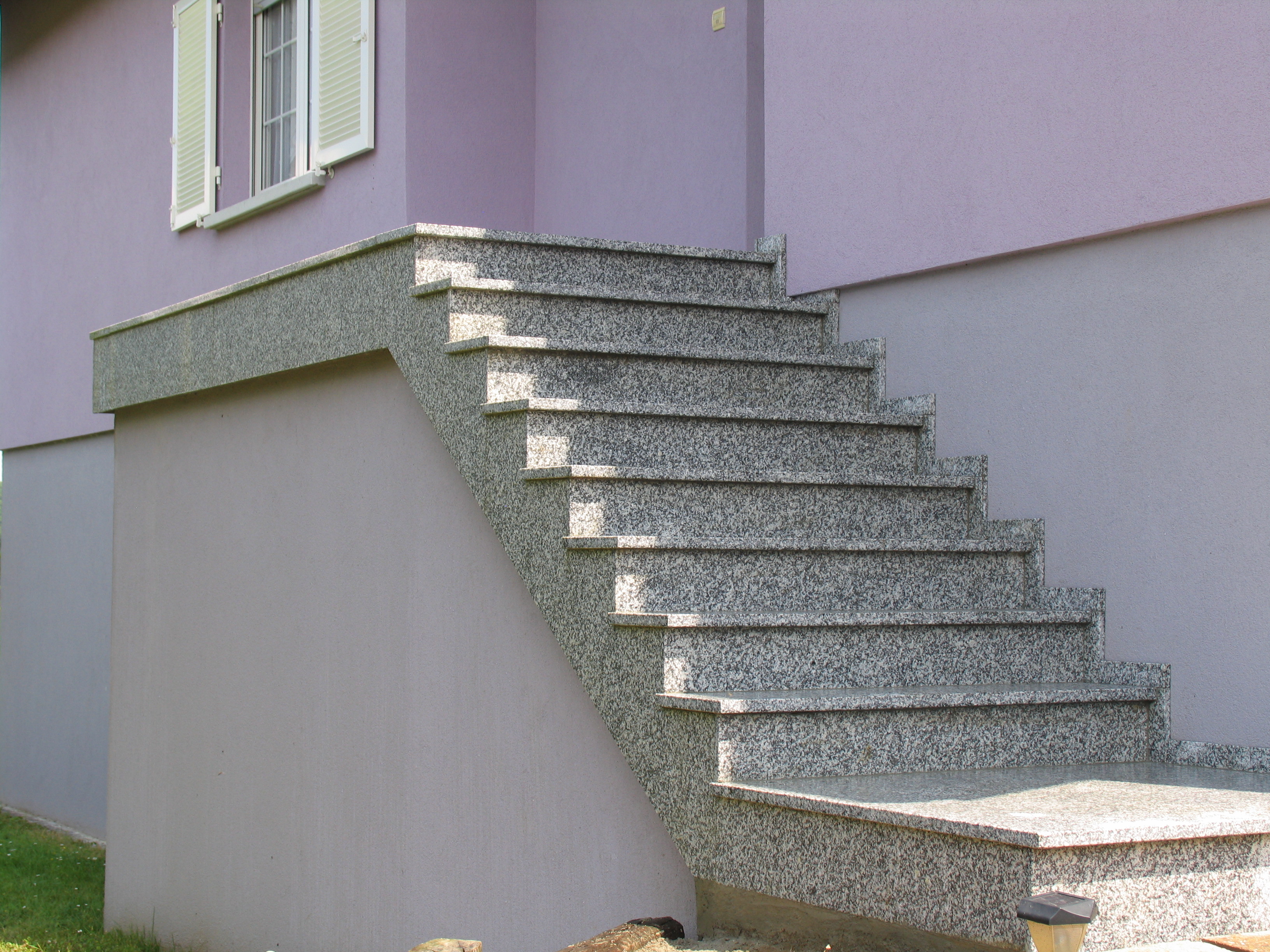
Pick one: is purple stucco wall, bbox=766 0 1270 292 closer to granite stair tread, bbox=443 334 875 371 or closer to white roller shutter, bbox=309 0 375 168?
granite stair tread, bbox=443 334 875 371

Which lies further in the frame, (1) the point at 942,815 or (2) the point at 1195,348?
(2) the point at 1195,348

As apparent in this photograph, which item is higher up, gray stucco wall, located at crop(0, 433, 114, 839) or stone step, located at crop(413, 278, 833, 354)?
stone step, located at crop(413, 278, 833, 354)

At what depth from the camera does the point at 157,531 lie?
18.6 ft

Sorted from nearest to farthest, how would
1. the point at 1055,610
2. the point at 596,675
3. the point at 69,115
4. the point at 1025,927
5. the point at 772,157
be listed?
1. the point at 1025,927
2. the point at 596,675
3. the point at 1055,610
4. the point at 772,157
5. the point at 69,115

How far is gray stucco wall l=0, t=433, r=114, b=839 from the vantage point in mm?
9070

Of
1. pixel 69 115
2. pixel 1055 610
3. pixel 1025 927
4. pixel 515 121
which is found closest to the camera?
pixel 1025 927

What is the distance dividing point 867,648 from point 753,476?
56 centimetres

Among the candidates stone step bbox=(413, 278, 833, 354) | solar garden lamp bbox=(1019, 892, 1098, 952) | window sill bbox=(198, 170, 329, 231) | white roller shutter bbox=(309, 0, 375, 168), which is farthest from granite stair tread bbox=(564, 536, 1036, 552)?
window sill bbox=(198, 170, 329, 231)

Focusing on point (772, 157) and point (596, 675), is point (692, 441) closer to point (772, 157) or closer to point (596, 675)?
point (596, 675)

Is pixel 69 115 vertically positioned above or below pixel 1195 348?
above

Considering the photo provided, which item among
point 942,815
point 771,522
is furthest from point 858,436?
point 942,815

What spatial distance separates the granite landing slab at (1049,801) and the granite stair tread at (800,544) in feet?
1.99

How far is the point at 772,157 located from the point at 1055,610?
1.86 metres

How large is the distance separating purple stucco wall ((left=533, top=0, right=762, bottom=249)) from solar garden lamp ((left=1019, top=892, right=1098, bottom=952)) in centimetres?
396
